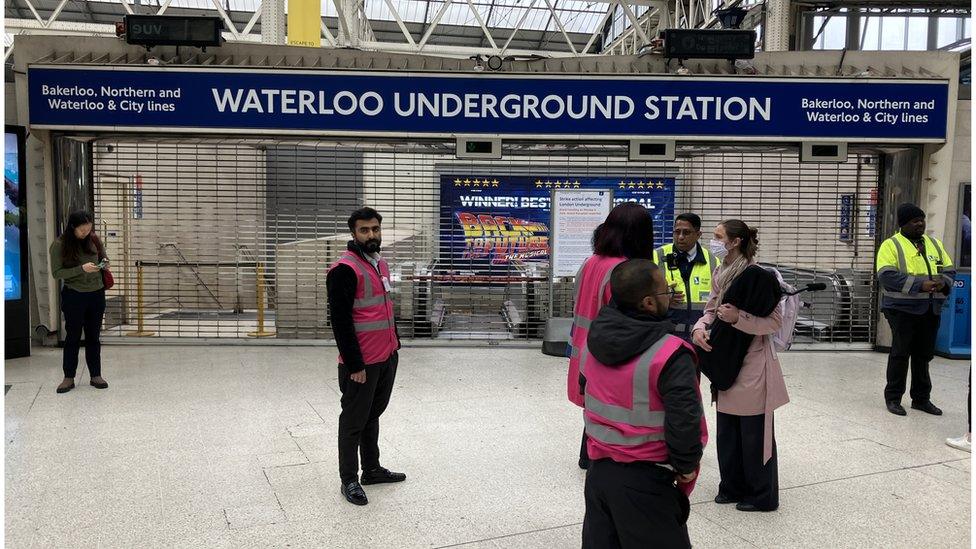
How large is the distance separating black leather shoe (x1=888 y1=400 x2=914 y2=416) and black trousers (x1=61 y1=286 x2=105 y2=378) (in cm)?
646

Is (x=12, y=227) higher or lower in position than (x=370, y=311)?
higher

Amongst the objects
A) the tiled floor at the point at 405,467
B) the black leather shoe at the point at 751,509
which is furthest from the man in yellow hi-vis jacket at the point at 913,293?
the black leather shoe at the point at 751,509

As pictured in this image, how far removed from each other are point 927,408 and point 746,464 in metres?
2.88

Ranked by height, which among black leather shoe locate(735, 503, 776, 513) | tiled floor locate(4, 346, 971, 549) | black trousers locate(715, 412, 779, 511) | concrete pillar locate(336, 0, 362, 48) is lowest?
tiled floor locate(4, 346, 971, 549)

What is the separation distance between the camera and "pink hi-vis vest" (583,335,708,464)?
2.27 m

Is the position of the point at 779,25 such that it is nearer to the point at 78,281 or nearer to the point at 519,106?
the point at 519,106

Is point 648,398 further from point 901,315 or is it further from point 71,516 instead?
point 901,315

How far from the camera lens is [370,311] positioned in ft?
12.5

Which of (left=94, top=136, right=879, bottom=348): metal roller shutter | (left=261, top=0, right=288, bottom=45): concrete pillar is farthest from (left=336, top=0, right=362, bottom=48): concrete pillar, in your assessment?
(left=94, top=136, right=879, bottom=348): metal roller shutter

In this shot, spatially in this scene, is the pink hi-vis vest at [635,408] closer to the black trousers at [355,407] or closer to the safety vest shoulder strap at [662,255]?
the black trousers at [355,407]

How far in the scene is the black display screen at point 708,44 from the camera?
789 cm

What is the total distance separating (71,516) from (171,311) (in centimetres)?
681

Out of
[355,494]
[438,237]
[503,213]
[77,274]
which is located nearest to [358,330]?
[355,494]

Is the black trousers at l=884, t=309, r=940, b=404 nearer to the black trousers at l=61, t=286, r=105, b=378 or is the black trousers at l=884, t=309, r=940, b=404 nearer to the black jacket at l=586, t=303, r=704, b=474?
the black jacket at l=586, t=303, r=704, b=474
